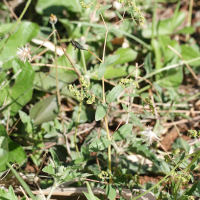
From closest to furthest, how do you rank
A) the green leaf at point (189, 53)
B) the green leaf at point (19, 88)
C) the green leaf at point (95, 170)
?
the green leaf at point (95, 170) < the green leaf at point (19, 88) < the green leaf at point (189, 53)

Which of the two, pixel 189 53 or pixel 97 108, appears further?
pixel 189 53

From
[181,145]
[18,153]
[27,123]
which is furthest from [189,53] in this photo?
[18,153]

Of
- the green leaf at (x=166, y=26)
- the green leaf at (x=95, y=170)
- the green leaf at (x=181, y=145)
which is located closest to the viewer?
the green leaf at (x=95, y=170)

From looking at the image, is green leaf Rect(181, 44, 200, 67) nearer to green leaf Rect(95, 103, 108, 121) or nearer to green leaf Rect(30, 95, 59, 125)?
green leaf Rect(30, 95, 59, 125)

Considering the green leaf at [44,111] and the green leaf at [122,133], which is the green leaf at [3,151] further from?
the green leaf at [122,133]

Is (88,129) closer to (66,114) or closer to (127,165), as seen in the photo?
(66,114)

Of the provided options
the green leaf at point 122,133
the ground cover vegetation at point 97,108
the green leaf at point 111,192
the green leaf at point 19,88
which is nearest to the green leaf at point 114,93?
the ground cover vegetation at point 97,108

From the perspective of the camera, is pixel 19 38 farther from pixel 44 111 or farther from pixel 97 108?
pixel 97 108

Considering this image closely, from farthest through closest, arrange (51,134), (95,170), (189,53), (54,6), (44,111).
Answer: (54,6)
(189,53)
(44,111)
(51,134)
(95,170)
